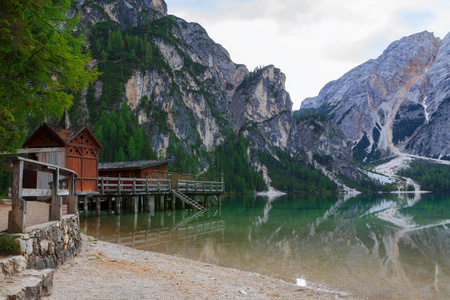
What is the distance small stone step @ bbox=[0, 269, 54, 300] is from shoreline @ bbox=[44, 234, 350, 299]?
13.0 inches

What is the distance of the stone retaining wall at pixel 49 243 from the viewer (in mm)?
6703

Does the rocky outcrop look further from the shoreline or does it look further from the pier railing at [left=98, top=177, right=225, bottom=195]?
the shoreline

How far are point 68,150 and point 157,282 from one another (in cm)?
1898

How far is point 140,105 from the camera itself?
127m

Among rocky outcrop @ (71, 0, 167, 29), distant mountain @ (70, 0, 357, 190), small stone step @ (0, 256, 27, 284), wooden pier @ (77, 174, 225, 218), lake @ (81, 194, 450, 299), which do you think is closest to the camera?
small stone step @ (0, 256, 27, 284)

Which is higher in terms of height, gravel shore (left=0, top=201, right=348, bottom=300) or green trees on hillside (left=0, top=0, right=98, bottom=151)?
green trees on hillside (left=0, top=0, right=98, bottom=151)

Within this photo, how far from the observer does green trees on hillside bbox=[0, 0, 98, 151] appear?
927 centimetres

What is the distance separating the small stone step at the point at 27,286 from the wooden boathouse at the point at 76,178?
1.18 meters

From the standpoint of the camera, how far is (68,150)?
2462cm

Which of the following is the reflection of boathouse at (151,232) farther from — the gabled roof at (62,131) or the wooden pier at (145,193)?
the gabled roof at (62,131)

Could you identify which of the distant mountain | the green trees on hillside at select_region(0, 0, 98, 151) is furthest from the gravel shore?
the distant mountain

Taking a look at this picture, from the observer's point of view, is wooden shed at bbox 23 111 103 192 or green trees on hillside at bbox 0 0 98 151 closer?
green trees on hillside at bbox 0 0 98 151

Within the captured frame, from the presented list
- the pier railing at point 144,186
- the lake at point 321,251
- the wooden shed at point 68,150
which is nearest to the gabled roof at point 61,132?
the wooden shed at point 68,150

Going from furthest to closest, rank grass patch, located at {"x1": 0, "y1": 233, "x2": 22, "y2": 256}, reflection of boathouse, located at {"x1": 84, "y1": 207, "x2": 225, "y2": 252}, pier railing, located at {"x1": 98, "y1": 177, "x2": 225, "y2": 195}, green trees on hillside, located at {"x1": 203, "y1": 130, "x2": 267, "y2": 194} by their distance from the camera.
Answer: green trees on hillside, located at {"x1": 203, "y1": 130, "x2": 267, "y2": 194} → pier railing, located at {"x1": 98, "y1": 177, "x2": 225, "y2": 195} → reflection of boathouse, located at {"x1": 84, "y1": 207, "x2": 225, "y2": 252} → grass patch, located at {"x1": 0, "y1": 233, "x2": 22, "y2": 256}
